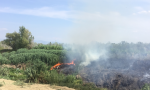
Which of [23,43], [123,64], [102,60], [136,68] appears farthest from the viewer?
[23,43]

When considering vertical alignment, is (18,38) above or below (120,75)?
above

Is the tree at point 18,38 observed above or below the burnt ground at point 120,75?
above

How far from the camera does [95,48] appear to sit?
17.6 meters

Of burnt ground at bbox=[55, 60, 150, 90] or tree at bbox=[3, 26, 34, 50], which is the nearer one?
burnt ground at bbox=[55, 60, 150, 90]

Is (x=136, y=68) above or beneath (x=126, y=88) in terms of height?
above

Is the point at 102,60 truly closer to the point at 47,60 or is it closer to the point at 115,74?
the point at 115,74

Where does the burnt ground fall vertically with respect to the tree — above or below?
below

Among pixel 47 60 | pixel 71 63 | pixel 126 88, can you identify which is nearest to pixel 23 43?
pixel 47 60

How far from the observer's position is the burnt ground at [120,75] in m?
10.1

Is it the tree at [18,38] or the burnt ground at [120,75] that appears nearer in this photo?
the burnt ground at [120,75]

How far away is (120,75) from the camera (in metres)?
11.0

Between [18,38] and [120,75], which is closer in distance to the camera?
[120,75]

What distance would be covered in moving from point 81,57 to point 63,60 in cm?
220

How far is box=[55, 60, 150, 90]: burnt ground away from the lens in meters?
10.1
